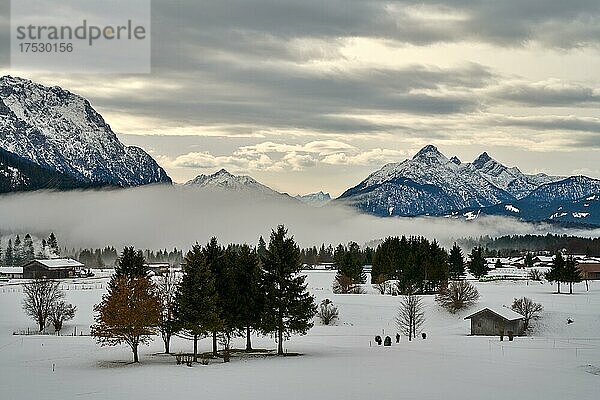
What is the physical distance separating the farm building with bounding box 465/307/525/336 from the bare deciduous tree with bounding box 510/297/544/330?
3273 millimetres

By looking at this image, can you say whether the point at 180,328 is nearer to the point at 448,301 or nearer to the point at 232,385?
the point at 232,385

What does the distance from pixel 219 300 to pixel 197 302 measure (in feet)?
10.6

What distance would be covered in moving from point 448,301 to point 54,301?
49709mm

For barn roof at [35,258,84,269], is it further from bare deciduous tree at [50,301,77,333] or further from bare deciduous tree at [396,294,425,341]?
bare deciduous tree at [396,294,425,341]

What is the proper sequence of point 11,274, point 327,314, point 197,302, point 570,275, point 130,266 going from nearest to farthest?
point 197,302 < point 130,266 < point 327,314 < point 570,275 < point 11,274

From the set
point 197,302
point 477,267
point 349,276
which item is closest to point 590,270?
point 477,267

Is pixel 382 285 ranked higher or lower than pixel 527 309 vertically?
higher

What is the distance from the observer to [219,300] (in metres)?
65.2

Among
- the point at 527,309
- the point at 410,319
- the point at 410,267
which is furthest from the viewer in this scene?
the point at 410,267

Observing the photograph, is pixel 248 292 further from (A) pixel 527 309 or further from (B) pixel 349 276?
(B) pixel 349 276

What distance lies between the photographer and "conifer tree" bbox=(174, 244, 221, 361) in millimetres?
61906

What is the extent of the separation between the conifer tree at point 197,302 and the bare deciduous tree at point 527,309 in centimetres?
4571

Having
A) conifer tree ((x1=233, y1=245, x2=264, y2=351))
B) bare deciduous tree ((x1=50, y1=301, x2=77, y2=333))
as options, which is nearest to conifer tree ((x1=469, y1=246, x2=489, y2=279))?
bare deciduous tree ((x1=50, y1=301, x2=77, y2=333))

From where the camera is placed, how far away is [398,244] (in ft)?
500
